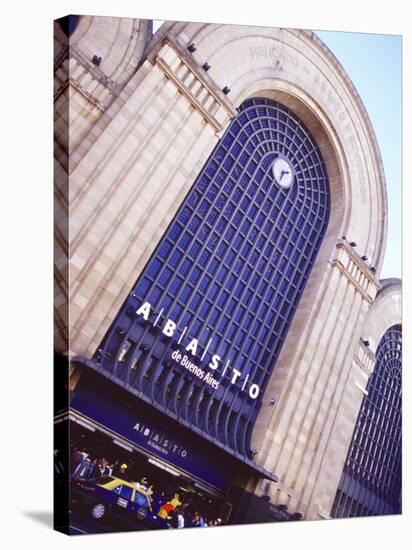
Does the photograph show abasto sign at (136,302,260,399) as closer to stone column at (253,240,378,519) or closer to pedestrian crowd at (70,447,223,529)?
stone column at (253,240,378,519)

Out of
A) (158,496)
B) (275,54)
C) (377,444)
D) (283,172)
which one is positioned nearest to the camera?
(158,496)

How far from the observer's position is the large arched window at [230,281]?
22.0 meters

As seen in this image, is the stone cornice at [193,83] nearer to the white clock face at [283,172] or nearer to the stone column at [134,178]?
the stone column at [134,178]

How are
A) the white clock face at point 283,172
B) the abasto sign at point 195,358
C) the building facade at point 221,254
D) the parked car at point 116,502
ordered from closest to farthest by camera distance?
1. the parked car at point 116,502
2. the building facade at point 221,254
3. the abasto sign at point 195,358
4. the white clock face at point 283,172

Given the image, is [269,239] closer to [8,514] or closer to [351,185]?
[351,185]

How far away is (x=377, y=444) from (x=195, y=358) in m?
14.7

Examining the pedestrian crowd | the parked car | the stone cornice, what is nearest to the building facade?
the stone cornice

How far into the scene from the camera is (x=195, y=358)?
76.3 feet

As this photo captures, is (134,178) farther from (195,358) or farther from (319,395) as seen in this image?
(319,395)

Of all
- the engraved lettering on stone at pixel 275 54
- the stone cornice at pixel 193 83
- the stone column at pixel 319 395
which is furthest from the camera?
the stone column at pixel 319 395

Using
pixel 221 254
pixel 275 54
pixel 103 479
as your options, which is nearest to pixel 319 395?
pixel 221 254

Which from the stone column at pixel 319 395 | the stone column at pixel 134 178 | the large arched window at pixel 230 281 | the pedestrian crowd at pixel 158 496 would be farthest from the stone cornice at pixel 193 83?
the pedestrian crowd at pixel 158 496

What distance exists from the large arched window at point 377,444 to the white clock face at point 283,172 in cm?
989

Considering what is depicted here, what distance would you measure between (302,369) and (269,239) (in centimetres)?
610
